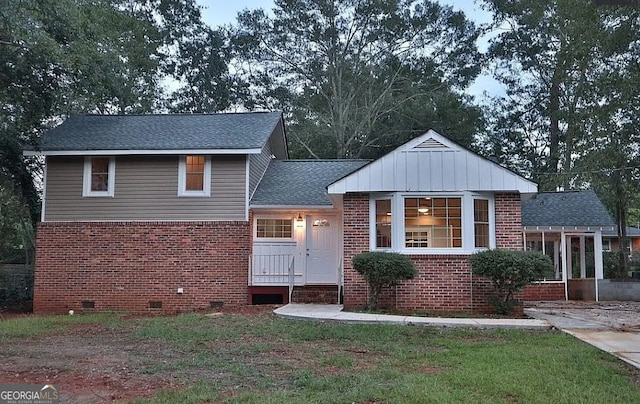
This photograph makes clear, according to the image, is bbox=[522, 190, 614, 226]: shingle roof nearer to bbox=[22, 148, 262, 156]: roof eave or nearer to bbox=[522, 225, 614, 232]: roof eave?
bbox=[522, 225, 614, 232]: roof eave

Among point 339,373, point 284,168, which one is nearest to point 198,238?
point 284,168

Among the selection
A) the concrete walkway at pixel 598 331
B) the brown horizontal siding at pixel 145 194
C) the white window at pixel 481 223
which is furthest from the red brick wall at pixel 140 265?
the concrete walkway at pixel 598 331

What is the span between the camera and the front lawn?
5352mm

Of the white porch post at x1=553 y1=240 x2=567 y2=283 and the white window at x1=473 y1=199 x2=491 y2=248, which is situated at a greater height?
the white window at x1=473 y1=199 x2=491 y2=248

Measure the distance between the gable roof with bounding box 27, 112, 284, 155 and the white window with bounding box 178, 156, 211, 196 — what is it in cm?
45

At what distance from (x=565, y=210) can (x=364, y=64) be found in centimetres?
1436

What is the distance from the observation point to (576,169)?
15.0 meters

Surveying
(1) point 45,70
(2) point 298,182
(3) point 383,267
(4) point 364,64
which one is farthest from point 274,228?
(4) point 364,64

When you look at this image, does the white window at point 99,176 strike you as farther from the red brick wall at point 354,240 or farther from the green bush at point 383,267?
the green bush at point 383,267

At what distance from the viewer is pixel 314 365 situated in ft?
22.0

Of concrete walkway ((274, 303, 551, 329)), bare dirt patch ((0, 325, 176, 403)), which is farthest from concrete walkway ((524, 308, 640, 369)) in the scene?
bare dirt patch ((0, 325, 176, 403))

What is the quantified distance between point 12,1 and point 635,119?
1540cm

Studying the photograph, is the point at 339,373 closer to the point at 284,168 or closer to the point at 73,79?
the point at 284,168

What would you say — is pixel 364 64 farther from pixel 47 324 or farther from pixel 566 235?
pixel 47 324
